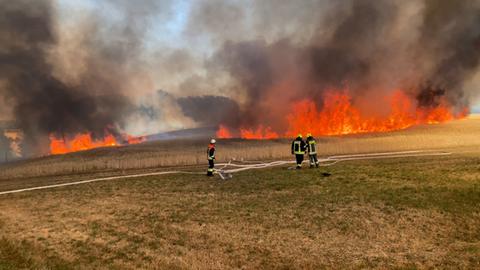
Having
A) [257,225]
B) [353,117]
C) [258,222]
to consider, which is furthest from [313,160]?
[353,117]

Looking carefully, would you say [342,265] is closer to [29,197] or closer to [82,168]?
[29,197]

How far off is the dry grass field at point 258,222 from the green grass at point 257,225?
0.04 metres

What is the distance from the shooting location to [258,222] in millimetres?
13797

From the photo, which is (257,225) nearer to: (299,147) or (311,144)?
(299,147)

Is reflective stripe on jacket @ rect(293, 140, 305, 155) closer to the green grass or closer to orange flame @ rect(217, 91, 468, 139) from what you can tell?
the green grass

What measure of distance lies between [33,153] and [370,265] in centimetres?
8570

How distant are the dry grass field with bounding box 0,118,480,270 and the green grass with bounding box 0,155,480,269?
42mm

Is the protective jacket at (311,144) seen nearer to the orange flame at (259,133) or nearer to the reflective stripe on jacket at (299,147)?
the reflective stripe on jacket at (299,147)

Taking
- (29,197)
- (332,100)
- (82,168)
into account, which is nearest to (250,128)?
(332,100)

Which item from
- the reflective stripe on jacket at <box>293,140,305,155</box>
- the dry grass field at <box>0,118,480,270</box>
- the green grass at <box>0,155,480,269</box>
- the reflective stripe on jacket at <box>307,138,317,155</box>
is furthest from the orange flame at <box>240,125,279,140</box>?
the green grass at <box>0,155,480,269</box>

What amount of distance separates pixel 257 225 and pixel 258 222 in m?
0.37

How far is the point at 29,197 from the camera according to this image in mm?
20141

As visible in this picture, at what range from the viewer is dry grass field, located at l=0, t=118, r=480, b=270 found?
411 inches

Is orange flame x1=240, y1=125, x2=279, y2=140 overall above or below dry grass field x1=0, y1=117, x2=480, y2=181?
above
